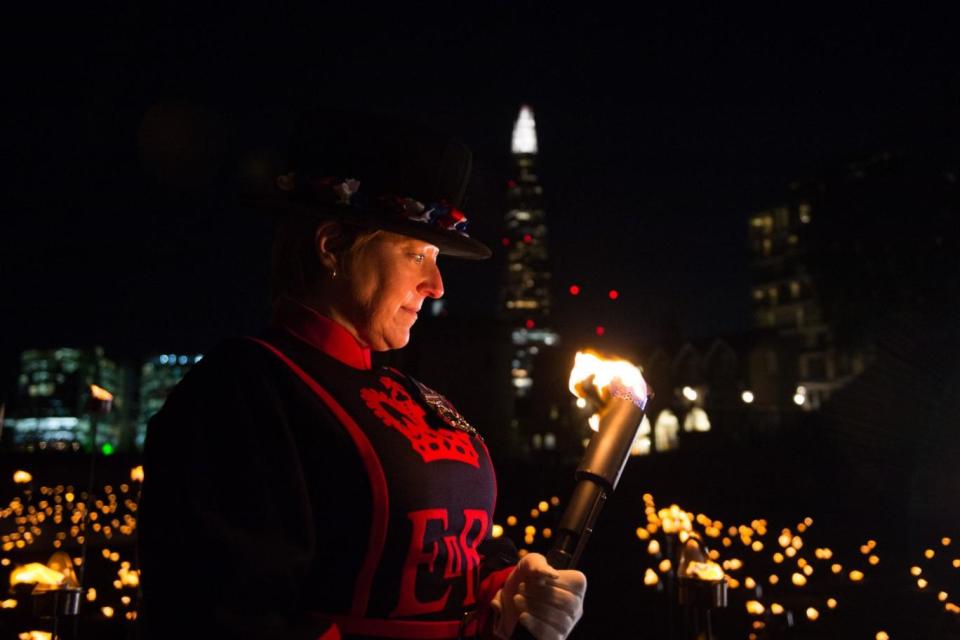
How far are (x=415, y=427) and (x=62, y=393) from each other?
132560 mm

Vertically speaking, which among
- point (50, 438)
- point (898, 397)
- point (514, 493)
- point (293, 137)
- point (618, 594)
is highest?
point (293, 137)

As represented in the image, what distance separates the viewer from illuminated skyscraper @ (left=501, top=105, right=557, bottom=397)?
592 feet

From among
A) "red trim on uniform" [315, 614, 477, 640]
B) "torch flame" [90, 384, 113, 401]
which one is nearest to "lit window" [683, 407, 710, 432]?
"torch flame" [90, 384, 113, 401]

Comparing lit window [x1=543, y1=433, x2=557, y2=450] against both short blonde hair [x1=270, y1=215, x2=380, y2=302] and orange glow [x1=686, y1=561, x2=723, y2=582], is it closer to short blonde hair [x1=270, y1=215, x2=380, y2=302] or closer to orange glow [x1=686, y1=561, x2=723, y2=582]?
orange glow [x1=686, y1=561, x2=723, y2=582]

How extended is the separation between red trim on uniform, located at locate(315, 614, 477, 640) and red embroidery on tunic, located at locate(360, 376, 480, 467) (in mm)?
455

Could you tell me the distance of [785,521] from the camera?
53.0ft

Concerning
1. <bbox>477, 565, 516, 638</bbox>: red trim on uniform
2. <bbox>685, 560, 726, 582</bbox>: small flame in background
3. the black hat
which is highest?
the black hat

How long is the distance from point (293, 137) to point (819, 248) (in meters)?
32.3

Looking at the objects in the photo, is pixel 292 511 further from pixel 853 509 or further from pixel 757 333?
pixel 757 333

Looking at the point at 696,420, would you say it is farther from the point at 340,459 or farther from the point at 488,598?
the point at 340,459

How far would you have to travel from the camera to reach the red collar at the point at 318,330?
236 cm

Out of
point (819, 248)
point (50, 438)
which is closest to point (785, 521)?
point (819, 248)

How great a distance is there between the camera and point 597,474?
A: 2.12 m

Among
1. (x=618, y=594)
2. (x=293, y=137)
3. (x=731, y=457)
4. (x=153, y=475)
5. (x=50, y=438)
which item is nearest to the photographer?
(x=153, y=475)
